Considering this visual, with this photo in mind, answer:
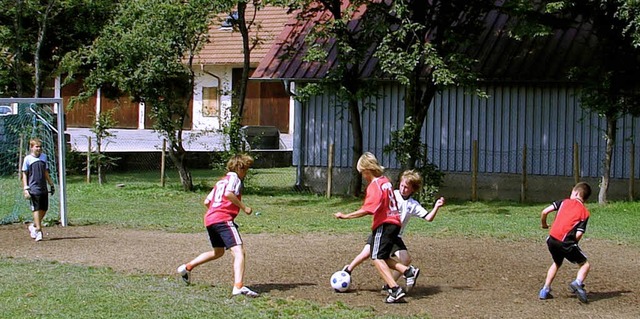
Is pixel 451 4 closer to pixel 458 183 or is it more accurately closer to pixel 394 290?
pixel 458 183

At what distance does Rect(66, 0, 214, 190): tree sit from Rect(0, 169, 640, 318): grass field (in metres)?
2.39

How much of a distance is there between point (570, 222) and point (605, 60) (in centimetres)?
1172

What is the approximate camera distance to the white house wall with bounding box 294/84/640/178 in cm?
2320

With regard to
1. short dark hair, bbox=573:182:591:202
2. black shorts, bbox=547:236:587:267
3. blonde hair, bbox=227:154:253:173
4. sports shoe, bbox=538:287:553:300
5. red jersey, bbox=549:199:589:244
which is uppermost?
blonde hair, bbox=227:154:253:173

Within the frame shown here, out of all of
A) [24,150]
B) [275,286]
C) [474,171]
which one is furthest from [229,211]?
[474,171]

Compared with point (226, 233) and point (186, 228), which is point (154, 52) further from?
point (226, 233)

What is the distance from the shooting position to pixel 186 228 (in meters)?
17.0

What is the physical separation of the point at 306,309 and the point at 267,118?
113 feet

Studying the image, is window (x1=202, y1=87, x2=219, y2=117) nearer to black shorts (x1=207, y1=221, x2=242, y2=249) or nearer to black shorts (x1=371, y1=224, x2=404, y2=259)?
black shorts (x1=207, y1=221, x2=242, y2=249)

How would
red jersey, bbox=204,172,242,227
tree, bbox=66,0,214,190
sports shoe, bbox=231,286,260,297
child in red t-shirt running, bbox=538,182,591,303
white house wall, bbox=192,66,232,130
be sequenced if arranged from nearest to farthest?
sports shoe, bbox=231,286,260,297 < child in red t-shirt running, bbox=538,182,591,303 < red jersey, bbox=204,172,242,227 < tree, bbox=66,0,214,190 < white house wall, bbox=192,66,232,130

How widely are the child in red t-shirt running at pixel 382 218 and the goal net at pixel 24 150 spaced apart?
7.90 metres

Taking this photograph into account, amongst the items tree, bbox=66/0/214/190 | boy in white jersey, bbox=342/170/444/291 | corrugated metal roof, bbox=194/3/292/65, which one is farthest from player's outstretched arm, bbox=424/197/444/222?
corrugated metal roof, bbox=194/3/292/65

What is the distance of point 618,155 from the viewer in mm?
22781

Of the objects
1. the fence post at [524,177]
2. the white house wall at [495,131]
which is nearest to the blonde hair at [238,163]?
the white house wall at [495,131]
